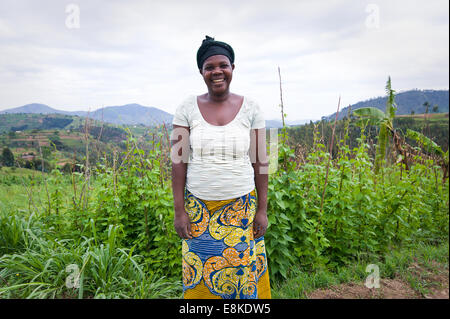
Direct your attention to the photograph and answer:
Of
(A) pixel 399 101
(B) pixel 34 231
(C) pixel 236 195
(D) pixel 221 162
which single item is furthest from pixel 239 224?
(A) pixel 399 101

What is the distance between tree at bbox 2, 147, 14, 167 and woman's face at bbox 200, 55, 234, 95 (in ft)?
11.6

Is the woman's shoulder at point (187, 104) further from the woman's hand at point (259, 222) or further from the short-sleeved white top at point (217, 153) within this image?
the woman's hand at point (259, 222)

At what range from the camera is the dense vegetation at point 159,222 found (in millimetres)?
2363

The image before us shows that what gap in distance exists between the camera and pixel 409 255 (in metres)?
2.99

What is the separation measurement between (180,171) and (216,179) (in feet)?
0.85

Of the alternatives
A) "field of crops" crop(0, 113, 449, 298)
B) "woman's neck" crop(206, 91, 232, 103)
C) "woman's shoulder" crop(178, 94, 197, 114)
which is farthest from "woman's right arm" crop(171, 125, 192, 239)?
"field of crops" crop(0, 113, 449, 298)

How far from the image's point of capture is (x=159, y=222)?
2.81 m

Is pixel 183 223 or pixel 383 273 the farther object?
pixel 383 273

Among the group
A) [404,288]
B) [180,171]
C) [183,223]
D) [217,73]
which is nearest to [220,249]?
[183,223]

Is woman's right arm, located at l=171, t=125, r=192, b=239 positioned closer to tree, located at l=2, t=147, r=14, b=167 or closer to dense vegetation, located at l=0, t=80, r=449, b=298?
dense vegetation, located at l=0, t=80, r=449, b=298

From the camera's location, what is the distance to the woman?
1592mm

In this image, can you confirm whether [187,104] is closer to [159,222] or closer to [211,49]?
[211,49]

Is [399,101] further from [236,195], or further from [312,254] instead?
[236,195]

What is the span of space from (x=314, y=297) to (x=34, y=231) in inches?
120
